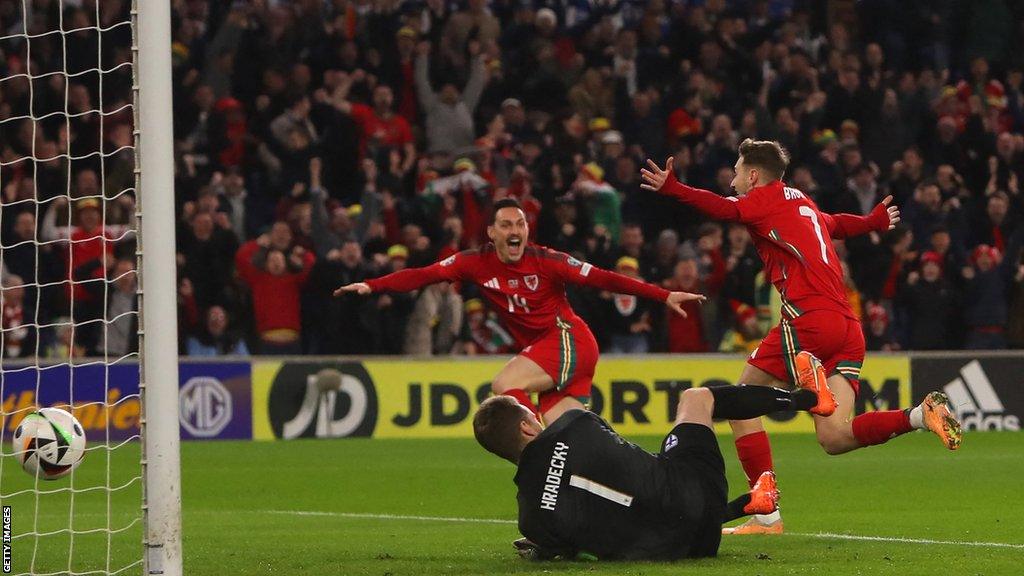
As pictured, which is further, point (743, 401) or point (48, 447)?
point (48, 447)

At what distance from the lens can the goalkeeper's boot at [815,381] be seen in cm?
755

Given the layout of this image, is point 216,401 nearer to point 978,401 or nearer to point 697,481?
point 978,401

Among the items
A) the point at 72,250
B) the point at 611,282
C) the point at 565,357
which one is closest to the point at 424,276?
the point at 565,357

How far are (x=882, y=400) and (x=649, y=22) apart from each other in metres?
6.19

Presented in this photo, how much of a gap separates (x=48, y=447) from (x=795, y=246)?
3.60 meters

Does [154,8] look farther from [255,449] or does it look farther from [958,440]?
[255,449]

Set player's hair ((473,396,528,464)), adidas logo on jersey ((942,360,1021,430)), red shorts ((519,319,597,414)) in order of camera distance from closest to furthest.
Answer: player's hair ((473,396,528,464)) → red shorts ((519,319,597,414)) → adidas logo on jersey ((942,360,1021,430))

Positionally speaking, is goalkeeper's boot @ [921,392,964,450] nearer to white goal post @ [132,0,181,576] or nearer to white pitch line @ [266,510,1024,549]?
white pitch line @ [266,510,1024,549]

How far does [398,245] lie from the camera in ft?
55.7

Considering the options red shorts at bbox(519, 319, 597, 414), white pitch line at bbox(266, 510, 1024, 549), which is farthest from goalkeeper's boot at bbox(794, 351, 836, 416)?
red shorts at bbox(519, 319, 597, 414)

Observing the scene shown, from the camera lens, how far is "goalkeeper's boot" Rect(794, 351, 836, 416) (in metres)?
7.55

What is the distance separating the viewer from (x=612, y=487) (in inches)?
264

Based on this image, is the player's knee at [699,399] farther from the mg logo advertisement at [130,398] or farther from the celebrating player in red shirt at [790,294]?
the mg logo advertisement at [130,398]

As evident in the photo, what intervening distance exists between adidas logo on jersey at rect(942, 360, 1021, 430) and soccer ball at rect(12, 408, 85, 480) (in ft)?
36.6
